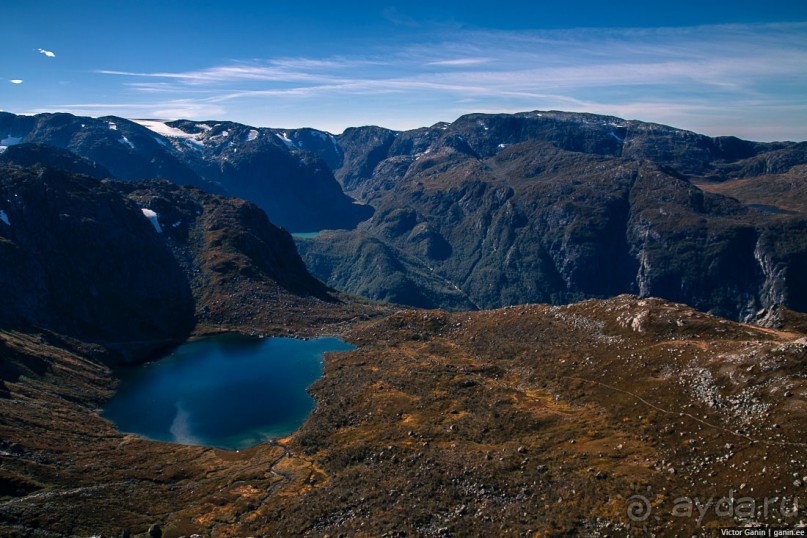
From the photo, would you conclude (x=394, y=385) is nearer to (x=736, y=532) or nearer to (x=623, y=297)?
(x=623, y=297)

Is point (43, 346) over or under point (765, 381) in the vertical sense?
under

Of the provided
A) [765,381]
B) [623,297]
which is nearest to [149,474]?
[765,381]

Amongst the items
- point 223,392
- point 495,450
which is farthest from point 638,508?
point 223,392

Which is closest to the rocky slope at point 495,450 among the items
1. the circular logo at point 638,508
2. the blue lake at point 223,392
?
the circular logo at point 638,508

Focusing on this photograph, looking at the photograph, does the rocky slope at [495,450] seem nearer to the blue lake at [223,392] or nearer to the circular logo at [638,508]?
the circular logo at [638,508]

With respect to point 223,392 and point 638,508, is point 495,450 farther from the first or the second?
point 223,392

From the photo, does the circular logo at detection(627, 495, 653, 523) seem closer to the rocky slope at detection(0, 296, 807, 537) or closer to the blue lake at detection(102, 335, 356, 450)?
the rocky slope at detection(0, 296, 807, 537)
